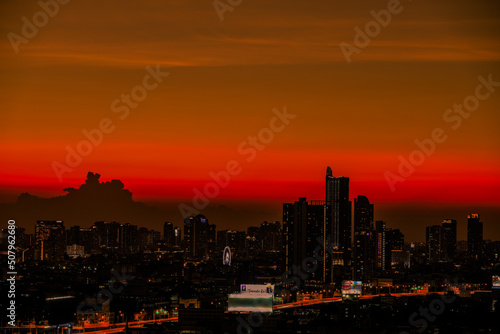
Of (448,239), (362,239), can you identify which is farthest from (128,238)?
(448,239)

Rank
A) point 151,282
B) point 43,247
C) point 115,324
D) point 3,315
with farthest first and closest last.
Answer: point 43,247, point 151,282, point 115,324, point 3,315

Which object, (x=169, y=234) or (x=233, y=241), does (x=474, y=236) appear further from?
(x=169, y=234)

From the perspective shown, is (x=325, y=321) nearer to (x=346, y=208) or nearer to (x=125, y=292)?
(x=125, y=292)

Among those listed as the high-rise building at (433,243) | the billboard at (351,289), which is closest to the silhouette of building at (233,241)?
the high-rise building at (433,243)

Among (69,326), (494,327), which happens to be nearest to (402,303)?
(494,327)

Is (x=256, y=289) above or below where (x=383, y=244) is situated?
below
